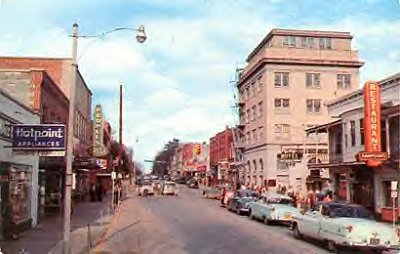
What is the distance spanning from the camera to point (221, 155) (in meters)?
100

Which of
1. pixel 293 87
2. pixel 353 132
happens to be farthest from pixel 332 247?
pixel 293 87

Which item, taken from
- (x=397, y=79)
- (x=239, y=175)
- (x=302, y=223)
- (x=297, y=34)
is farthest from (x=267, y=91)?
(x=302, y=223)

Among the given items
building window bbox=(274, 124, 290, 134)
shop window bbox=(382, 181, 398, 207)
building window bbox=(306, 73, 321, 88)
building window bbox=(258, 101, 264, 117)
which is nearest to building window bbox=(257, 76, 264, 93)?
building window bbox=(258, 101, 264, 117)

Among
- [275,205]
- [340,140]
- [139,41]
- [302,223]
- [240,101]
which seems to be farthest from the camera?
[240,101]

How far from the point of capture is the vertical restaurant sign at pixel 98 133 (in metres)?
53.2

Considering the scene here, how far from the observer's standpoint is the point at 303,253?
17625 millimetres

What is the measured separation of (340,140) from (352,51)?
30477 millimetres

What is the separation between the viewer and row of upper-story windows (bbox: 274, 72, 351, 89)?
213 ft

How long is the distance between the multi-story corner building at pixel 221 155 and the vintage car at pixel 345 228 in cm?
6588

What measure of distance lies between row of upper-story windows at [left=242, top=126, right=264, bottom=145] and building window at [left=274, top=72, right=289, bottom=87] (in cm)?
549

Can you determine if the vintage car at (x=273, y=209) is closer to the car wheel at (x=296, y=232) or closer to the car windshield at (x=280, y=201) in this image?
the car windshield at (x=280, y=201)

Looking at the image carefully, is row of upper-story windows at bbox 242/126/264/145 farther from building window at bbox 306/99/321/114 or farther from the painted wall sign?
the painted wall sign

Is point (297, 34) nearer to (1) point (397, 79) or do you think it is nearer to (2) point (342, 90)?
(2) point (342, 90)

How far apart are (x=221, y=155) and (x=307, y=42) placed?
3603 cm
